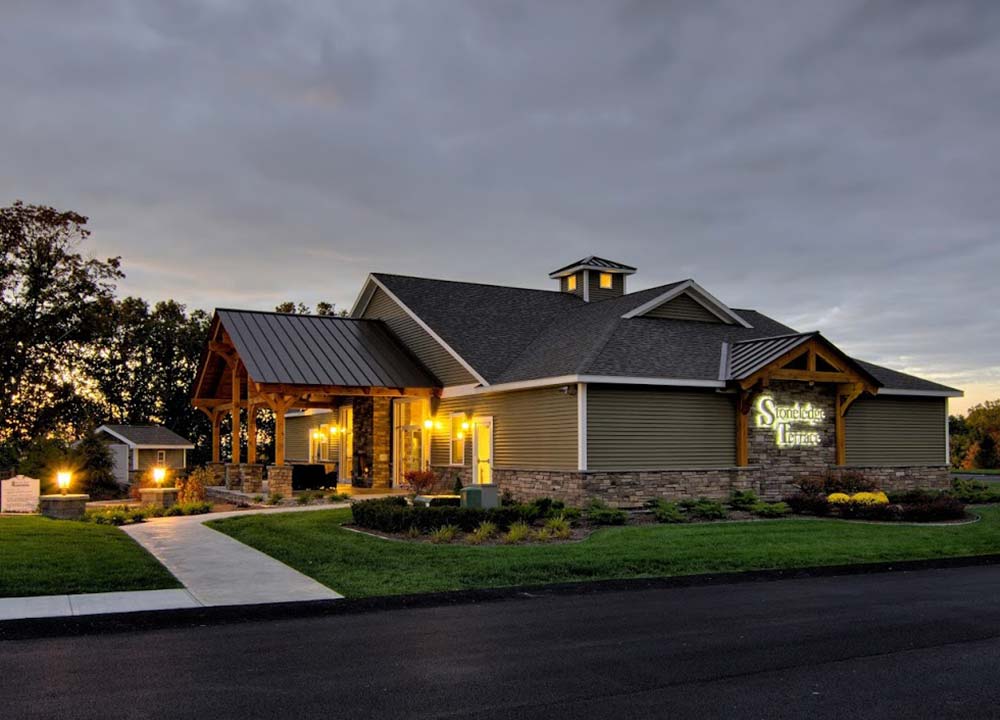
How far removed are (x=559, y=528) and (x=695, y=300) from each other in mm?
13116

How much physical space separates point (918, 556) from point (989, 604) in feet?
15.6

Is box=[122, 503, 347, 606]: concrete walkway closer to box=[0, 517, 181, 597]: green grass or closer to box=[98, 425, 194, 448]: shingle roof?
box=[0, 517, 181, 597]: green grass

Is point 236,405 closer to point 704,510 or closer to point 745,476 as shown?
point 704,510

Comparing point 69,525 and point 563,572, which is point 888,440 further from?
point 69,525

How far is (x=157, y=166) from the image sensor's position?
85.6 feet

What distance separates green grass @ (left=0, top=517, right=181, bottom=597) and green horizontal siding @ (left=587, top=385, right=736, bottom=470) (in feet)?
36.2

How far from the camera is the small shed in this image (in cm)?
4278

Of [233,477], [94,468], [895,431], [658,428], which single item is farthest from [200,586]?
[94,468]

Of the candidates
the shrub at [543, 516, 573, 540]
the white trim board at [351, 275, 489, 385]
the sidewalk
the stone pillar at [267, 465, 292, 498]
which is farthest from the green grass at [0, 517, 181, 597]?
the white trim board at [351, 275, 489, 385]

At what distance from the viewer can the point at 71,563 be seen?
13.4 metres

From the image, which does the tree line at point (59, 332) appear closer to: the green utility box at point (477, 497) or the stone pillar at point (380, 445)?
the stone pillar at point (380, 445)

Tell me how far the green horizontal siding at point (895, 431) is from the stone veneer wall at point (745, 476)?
15.7 inches

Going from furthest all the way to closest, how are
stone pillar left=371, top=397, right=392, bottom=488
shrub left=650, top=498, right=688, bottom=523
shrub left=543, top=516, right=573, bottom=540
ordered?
stone pillar left=371, top=397, right=392, bottom=488 < shrub left=650, top=498, right=688, bottom=523 < shrub left=543, top=516, right=573, bottom=540

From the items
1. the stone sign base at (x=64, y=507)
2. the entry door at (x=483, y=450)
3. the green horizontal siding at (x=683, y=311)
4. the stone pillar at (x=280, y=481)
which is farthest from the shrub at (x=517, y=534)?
the green horizontal siding at (x=683, y=311)
